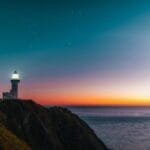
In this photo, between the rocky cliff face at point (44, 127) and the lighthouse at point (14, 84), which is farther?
the lighthouse at point (14, 84)

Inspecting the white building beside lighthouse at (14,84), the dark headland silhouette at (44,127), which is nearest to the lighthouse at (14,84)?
the white building beside lighthouse at (14,84)

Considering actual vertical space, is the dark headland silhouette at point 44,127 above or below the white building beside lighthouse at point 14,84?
below

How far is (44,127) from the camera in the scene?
59.5m

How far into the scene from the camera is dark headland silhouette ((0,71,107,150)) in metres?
56.0

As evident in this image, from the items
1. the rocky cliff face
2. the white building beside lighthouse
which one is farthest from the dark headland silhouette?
the white building beside lighthouse

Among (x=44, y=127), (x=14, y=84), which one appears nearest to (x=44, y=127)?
(x=44, y=127)

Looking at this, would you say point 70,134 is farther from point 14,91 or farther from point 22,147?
point 14,91

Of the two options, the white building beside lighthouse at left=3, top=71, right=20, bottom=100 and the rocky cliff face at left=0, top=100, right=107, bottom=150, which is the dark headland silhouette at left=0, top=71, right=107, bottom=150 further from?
the white building beside lighthouse at left=3, top=71, right=20, bottom=100

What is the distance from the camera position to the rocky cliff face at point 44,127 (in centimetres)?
5609

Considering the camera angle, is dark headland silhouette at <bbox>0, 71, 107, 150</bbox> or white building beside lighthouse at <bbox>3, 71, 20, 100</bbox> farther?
white building beside lighthouse at <bbox>3, 71, 20, 100</bbox>

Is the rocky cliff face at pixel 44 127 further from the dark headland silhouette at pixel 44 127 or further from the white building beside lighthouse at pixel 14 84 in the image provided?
the white building beside lighthouse at pixel 14 84

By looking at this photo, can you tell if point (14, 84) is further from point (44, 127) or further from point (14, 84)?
point (44, 127)

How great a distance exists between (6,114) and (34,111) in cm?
646

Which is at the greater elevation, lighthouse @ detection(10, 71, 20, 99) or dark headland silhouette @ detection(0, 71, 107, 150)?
lighthouse @ detection(10, 71, 20, 99)
